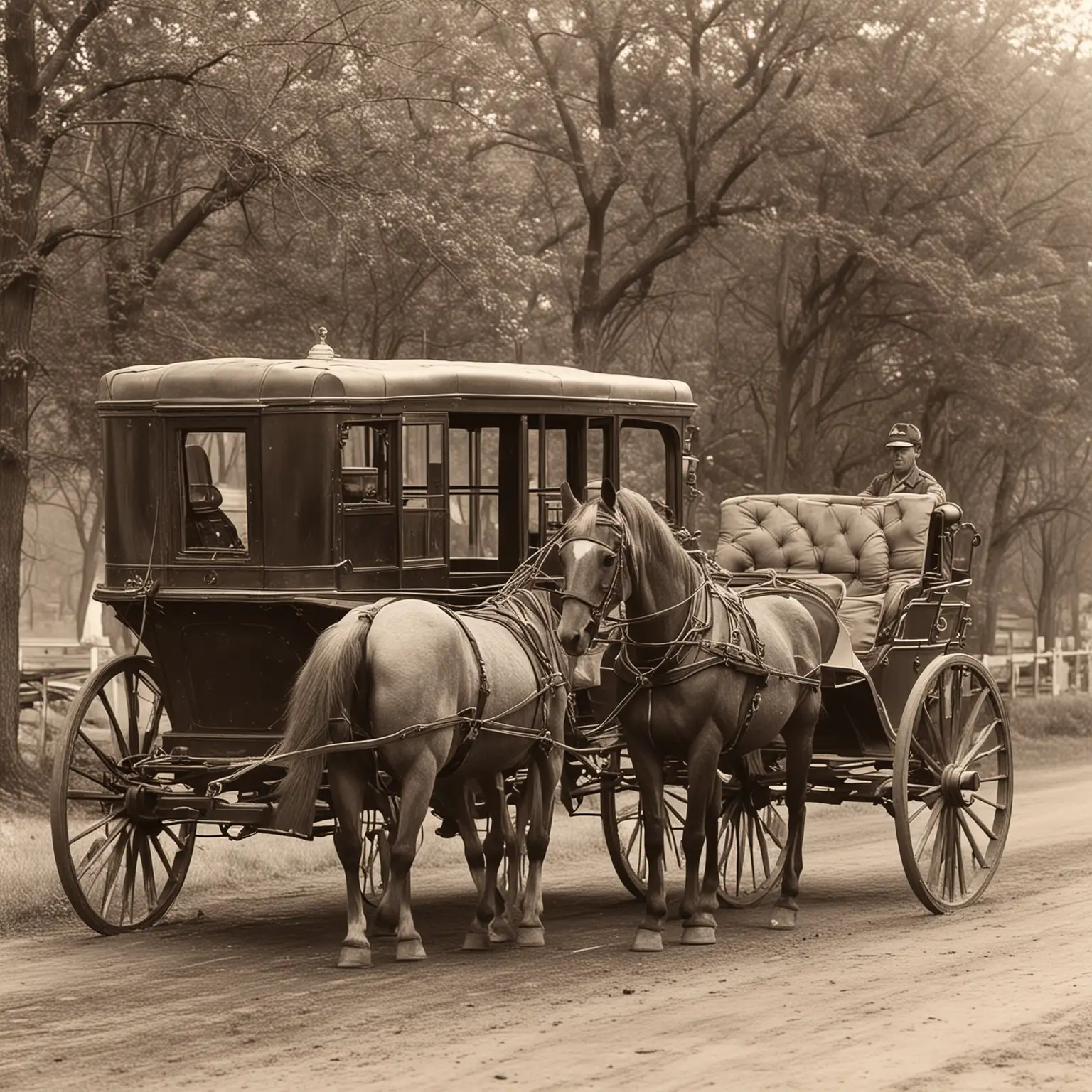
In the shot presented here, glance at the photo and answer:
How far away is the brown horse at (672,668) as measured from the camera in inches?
354

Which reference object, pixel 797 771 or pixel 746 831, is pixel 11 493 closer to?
pixel 746 831

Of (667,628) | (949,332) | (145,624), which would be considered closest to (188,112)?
(145,624)

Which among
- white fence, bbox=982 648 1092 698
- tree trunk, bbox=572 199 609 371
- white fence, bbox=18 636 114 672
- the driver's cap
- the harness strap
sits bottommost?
white fence, bbox=982 648 1092 698

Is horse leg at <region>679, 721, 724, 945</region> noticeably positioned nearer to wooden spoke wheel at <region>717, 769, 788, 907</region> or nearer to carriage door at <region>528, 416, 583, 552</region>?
wooden spoke wheel at <region>717, 769, 788, 907</region>

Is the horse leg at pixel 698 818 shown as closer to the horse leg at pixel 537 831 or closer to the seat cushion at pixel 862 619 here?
the horse leg at pixel 537 831

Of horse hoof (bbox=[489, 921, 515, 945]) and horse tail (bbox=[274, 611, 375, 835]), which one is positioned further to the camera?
horse hoof (bbox=[489, 921, 515, 945])

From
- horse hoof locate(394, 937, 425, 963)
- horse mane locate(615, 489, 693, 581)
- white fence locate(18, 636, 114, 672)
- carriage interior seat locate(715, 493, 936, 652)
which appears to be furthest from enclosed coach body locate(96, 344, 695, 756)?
white fence locate(18, 636, 114, 672)

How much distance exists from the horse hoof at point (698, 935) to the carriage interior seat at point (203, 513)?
3071 mm

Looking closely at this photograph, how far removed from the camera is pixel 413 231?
1722 cm

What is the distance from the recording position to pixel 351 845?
8711 mm

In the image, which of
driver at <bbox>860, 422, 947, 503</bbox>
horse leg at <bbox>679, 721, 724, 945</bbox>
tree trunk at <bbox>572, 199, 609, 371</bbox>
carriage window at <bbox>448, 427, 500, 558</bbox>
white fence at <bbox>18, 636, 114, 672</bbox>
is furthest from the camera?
white fence at <bbox>18, 636, 114, 672</bbox>

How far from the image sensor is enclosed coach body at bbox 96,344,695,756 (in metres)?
9.55

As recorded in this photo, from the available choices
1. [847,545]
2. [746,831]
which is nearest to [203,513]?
[746,831]

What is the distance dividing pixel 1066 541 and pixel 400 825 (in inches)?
1223
